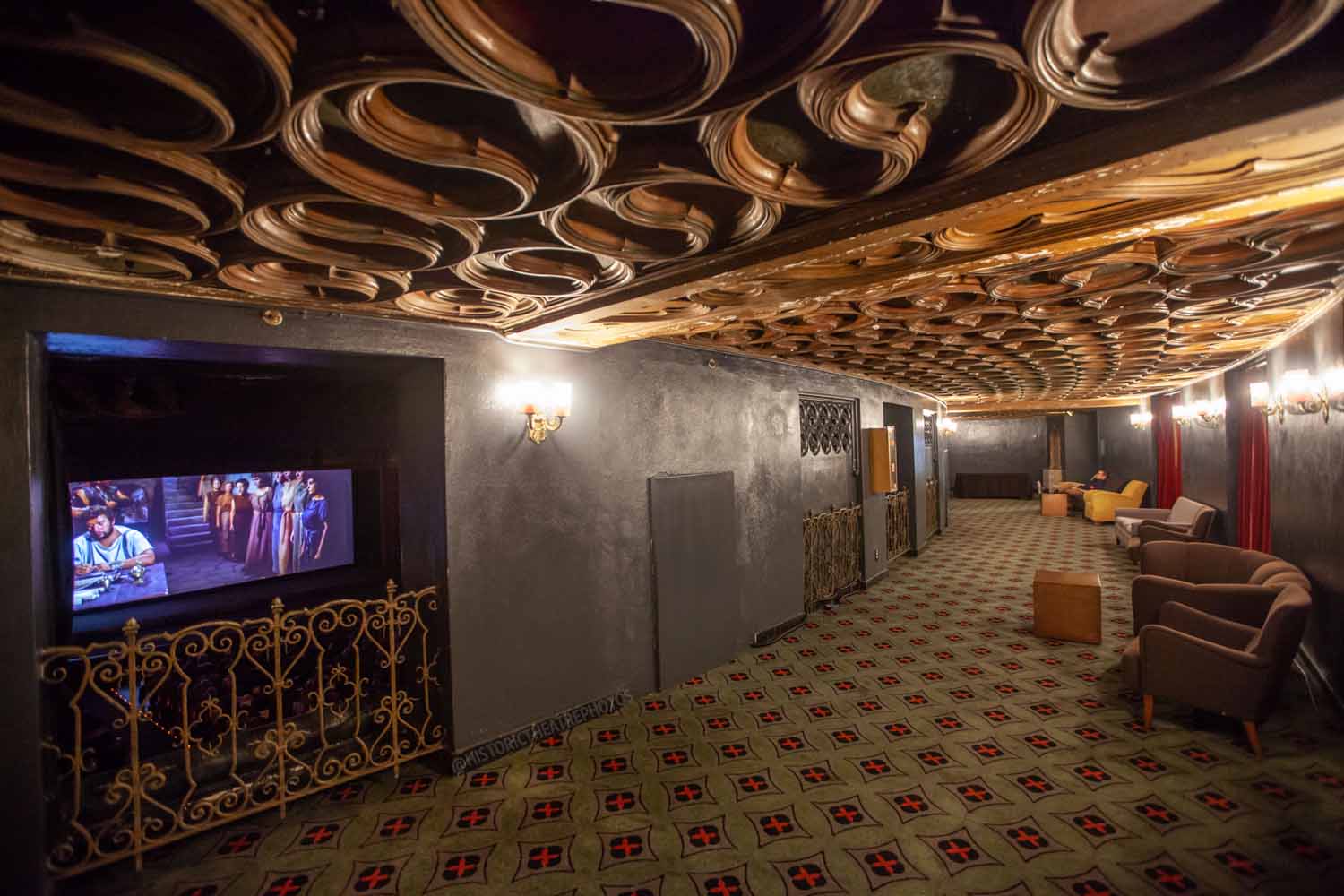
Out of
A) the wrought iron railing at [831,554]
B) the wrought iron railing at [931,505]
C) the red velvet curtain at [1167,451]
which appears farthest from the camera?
the wrought iron railing at [931,505]

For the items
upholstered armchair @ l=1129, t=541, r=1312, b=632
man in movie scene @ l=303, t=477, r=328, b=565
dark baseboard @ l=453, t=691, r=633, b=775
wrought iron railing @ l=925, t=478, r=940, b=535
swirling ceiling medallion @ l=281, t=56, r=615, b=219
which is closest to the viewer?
swirling ceiling medallion @ l=281, t=56, r=615, b=219

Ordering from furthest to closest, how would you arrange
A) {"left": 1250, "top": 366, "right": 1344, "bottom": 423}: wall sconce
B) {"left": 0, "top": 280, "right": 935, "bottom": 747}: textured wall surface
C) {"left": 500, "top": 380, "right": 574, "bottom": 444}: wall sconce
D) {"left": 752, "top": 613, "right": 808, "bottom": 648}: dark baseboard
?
{"left": 752, "top": 613, "right": 808, "bottom": 648}: dark baseboard
{"left": 500, "top": 380, "right": 574, "bottom": 444}: wall sconce
{"left": 1250, "top": 366, "right": 1344, "bottom": 423}: wall sconce
{"left": 0, "top": 280, "right": 935, "bottom": 747}: textured wall surface

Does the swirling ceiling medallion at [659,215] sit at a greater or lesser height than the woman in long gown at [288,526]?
greater

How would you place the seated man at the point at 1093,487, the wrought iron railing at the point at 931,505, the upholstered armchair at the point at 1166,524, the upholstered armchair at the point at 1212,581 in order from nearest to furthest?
the upholstered armchair at the point at 1212,581 < the upholstered armchair at the point at 1166,524 < the wrought iron railing at the point at 931,505 < the seated man at the point at 1093,487

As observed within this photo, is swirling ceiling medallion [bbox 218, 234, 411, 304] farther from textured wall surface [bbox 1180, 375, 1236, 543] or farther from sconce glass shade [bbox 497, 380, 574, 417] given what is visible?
textured wall surface [bbox 1180, 375, 1236, 543]

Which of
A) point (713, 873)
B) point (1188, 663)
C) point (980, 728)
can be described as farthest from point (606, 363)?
point (1188, 663)

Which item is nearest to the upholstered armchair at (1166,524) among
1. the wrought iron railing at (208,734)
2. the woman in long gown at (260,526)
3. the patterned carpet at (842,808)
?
the patterned carpet at (842,808)

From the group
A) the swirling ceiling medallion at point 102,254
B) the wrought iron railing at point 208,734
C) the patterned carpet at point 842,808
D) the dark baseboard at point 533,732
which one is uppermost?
the swirling ceiling medallion at point 102,254

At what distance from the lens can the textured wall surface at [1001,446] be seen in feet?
65.8

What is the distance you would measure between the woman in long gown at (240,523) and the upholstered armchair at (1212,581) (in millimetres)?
8318

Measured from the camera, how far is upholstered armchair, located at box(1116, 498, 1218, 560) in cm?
855

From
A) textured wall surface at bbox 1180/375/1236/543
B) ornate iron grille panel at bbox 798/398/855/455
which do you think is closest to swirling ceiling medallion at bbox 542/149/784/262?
ornate iron grille panel at bbox 798/398/855/455

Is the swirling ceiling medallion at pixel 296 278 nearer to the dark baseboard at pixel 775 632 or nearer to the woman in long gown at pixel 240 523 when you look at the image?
the woman in long gown at pixel 240 523

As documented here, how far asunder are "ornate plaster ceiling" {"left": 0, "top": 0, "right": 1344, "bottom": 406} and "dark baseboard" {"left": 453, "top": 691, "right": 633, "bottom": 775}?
2906 millimetres
